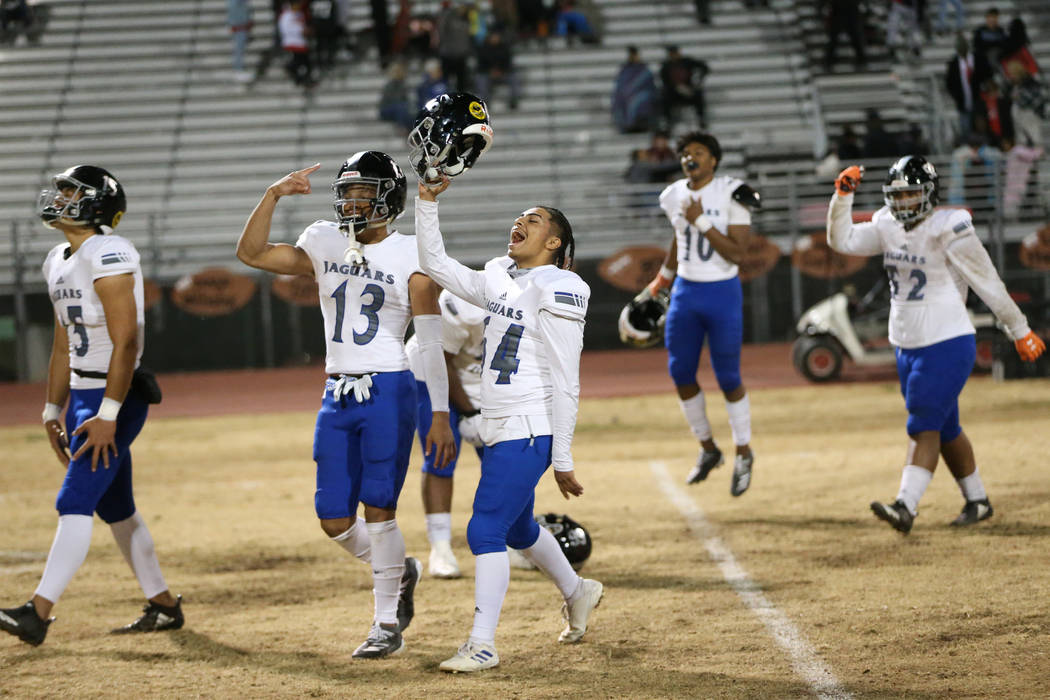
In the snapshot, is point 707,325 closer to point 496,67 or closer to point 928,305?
point 928,305

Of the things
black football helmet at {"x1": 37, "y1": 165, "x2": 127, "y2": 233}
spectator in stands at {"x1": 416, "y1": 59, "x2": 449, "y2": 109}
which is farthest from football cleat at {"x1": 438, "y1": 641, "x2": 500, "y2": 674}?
spectator in stands at {"x1": 416, "y1": 59, "x2": 449, "y2": 109}

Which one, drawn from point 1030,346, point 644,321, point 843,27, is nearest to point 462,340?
point 644,321

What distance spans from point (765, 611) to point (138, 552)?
10.6ft

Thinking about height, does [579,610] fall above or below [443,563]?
above

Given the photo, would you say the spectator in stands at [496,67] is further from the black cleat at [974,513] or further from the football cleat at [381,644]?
the football cleat at [381,644]

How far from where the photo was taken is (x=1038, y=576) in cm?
670

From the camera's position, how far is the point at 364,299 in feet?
19.0

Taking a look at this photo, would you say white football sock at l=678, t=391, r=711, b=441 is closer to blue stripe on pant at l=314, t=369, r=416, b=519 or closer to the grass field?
the grass field

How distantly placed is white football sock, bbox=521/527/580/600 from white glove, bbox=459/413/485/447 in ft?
5.77

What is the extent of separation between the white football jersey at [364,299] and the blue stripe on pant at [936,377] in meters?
3.50

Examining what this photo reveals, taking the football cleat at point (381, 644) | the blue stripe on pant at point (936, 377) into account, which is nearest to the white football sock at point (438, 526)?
the football cleat at point (381, 644)

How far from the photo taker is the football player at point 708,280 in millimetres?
9125

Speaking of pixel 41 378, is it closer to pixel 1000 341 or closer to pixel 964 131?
pixel 1000 341

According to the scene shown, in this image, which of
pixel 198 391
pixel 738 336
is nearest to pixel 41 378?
pixel 198 391
